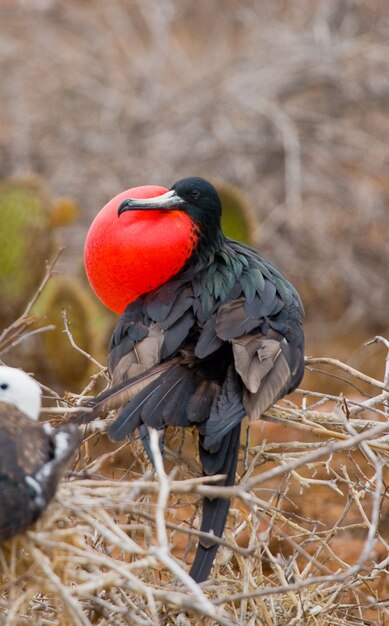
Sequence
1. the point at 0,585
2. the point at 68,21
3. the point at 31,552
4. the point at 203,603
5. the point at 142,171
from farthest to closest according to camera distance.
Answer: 1. the point at 68,21
2. the point at 142,171
3. the point at 0,585
4. the point at 31,552
5. the point at 203,603

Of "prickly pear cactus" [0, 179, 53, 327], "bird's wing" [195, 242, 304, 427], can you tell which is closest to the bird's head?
"bird's wing" [195, 242, 304, 427]

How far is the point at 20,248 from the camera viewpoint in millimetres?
4027

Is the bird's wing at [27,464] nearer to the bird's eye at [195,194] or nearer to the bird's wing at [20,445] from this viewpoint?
the bird's wing at [20,445]

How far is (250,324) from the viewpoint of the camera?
2.13 metres

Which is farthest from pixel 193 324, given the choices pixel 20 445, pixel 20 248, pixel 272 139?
pixel 272 139

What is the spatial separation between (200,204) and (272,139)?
3.68m

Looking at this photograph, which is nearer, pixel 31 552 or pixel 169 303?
pixel 31 552

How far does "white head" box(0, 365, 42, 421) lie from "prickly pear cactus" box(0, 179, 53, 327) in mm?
2287

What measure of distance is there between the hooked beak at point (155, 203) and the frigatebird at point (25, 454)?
0.61 metres

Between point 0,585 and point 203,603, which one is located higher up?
point 203,603

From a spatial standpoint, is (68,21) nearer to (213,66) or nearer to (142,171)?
(213,66)

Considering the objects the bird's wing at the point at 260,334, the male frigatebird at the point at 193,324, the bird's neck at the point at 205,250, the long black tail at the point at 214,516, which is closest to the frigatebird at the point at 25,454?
the male frigatebird at the point at 193,324

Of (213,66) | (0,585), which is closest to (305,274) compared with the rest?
(213,66)

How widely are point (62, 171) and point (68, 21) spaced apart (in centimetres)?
154
